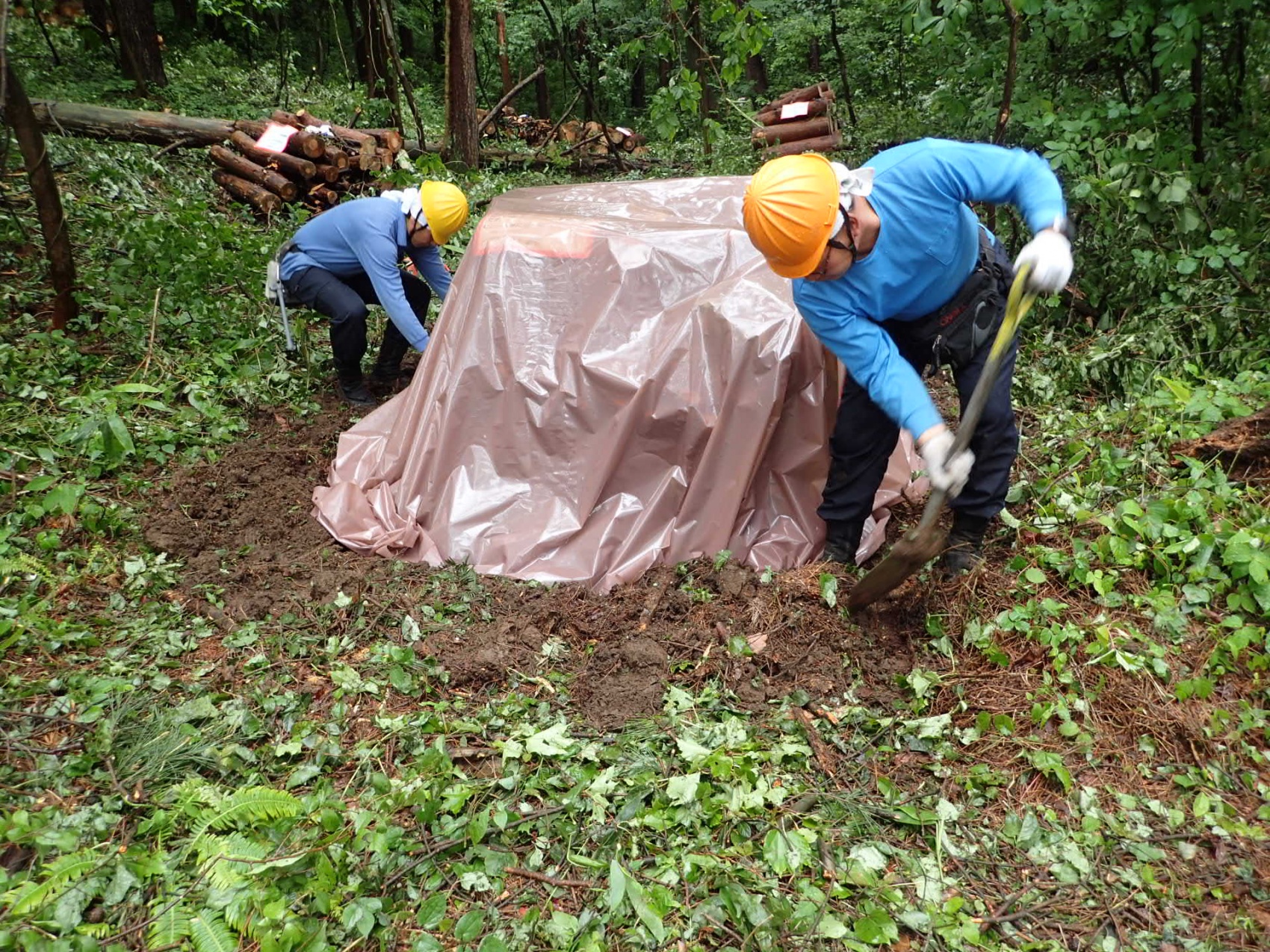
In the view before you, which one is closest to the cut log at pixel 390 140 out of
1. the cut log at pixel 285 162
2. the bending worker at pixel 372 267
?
the cut log at pixel 285 162

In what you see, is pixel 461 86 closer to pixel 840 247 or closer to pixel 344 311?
pixel 344 311

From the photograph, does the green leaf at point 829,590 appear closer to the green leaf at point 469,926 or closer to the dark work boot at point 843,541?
the dark work boot at point 843,541

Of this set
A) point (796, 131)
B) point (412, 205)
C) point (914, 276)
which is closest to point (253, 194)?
point (412, 205)

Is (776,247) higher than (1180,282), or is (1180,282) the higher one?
(776,247)

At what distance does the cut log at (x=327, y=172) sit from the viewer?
7.21m

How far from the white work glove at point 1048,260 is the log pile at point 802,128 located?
7554 mm

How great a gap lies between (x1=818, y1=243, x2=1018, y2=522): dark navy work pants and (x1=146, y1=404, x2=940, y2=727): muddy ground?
33cm

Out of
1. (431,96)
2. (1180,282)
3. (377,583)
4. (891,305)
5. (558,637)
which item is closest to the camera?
(891,305)

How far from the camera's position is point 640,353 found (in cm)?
316

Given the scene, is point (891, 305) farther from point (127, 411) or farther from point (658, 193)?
point (127, 411)

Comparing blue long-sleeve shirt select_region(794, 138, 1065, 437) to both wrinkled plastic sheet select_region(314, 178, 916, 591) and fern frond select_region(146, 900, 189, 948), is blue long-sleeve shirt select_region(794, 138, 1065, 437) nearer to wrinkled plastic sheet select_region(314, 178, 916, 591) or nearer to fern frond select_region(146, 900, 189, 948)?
wrinkled plastic sheet select_region(314, 178, 916, 591)

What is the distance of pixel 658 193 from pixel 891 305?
66.4 inches

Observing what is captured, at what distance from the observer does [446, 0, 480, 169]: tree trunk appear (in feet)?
21.6

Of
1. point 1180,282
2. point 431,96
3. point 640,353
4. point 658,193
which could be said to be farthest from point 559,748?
point 431,96
